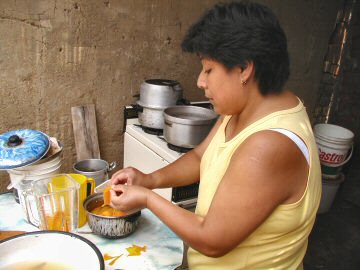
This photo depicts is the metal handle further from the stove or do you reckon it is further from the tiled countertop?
the stove

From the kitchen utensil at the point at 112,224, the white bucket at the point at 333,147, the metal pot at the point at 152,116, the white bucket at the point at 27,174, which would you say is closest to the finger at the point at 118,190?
the kitchen utensil at the point at 112,224

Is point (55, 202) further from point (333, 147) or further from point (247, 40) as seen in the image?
point (333, 147)

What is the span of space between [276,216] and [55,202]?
0.82 meters

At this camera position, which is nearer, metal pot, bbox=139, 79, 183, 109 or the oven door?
the oven door

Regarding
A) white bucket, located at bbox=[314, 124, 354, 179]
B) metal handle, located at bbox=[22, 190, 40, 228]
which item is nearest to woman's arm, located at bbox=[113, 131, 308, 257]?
metal handle, located at bbox=[22, 190, 40, 228]

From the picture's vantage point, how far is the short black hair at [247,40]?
96 centimetres

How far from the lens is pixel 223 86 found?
1.05m

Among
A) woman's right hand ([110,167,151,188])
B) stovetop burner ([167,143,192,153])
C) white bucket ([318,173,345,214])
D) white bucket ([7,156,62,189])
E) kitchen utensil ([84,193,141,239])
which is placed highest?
woman's right hand ([110,167,151,188])

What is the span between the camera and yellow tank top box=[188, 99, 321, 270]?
3.27 feet

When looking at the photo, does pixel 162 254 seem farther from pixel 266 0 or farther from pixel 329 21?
pixel 329 21

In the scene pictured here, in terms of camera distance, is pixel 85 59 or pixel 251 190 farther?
pixel 85 59

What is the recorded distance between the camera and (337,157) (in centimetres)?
353

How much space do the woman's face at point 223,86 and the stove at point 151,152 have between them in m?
0.88

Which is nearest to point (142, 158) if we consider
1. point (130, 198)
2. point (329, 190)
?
point (130, 198)
